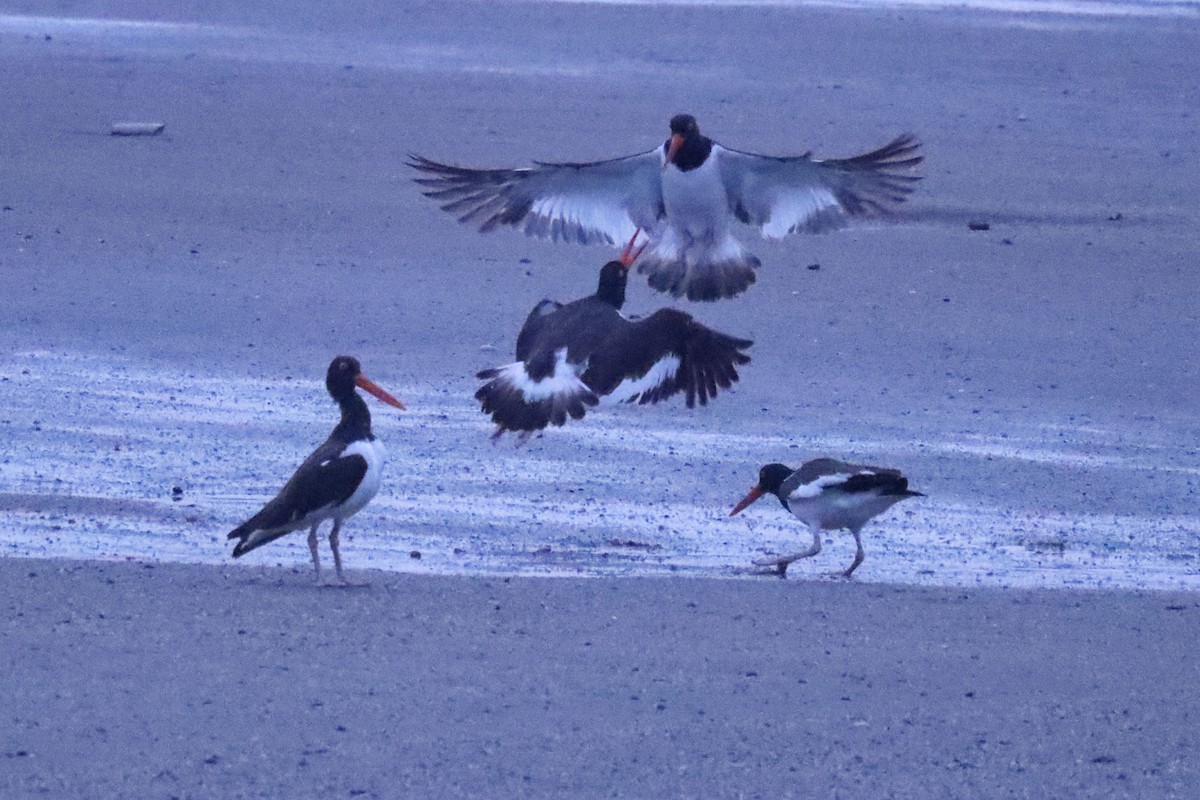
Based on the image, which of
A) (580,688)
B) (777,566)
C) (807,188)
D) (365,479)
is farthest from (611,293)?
(580,688)

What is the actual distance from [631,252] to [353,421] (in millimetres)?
2776

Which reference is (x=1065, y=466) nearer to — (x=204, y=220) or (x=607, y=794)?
(x=607, y=794)

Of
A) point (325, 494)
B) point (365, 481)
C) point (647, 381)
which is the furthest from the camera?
point (647, 381)

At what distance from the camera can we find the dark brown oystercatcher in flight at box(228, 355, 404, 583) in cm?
688

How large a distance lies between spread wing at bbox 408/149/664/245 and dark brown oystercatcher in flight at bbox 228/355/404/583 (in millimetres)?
2374

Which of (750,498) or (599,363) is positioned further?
(599,363)

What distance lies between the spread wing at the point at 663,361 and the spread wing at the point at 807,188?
3.04ft

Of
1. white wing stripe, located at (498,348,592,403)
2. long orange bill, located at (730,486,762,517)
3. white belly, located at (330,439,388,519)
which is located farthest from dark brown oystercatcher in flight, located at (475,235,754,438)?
white belly, located at (330,439,388,519)

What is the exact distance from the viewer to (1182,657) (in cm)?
625

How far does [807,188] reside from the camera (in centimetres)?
950

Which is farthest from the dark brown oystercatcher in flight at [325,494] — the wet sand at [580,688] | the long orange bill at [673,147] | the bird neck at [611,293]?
the long orange bill at [673,147]

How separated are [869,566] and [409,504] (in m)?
Result: 1.70

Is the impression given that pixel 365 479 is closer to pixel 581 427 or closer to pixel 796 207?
pixel 581 427

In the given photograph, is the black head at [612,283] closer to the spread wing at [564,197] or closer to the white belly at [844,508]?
the spread wing at [564,197]
